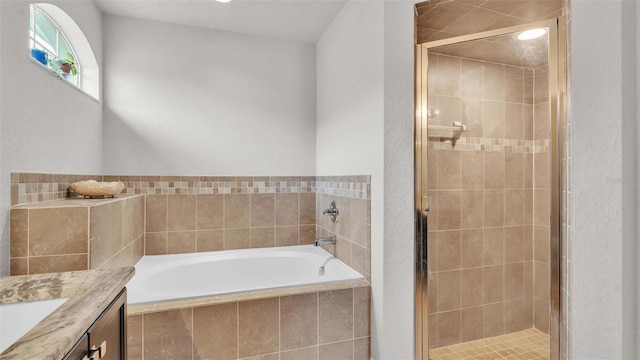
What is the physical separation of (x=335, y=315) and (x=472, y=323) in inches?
36.1

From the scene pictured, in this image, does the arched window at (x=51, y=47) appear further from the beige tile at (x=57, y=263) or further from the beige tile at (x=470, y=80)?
the beige tile at (x=470, y=80)

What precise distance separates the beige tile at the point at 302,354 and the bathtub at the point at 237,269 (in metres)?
0.46

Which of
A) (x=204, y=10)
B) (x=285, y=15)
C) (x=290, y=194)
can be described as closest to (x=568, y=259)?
(x=290, y=194)

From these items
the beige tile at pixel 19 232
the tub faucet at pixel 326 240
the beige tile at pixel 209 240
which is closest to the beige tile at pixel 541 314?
the tub faucet at pixel 326 240

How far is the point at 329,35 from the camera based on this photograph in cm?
266

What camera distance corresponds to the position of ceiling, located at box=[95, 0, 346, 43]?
2.32 metres

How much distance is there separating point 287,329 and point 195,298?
536 mm

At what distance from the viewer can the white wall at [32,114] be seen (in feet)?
4.54

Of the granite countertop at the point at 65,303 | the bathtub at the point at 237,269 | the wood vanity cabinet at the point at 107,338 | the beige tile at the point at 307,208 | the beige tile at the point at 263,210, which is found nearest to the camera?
the granite countertop at the point at 65,303

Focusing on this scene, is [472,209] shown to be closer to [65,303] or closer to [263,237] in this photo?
[263,237]

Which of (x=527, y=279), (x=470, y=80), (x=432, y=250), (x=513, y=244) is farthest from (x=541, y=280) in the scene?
(x=470, y=80)

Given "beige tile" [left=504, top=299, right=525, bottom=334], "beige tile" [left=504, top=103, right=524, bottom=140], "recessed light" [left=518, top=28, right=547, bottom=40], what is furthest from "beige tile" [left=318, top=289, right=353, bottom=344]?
"recessed light" [left=518, top=28, right=547, bottom=40]

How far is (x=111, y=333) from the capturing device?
0.97m

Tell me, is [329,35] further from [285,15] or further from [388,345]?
[388,345]
